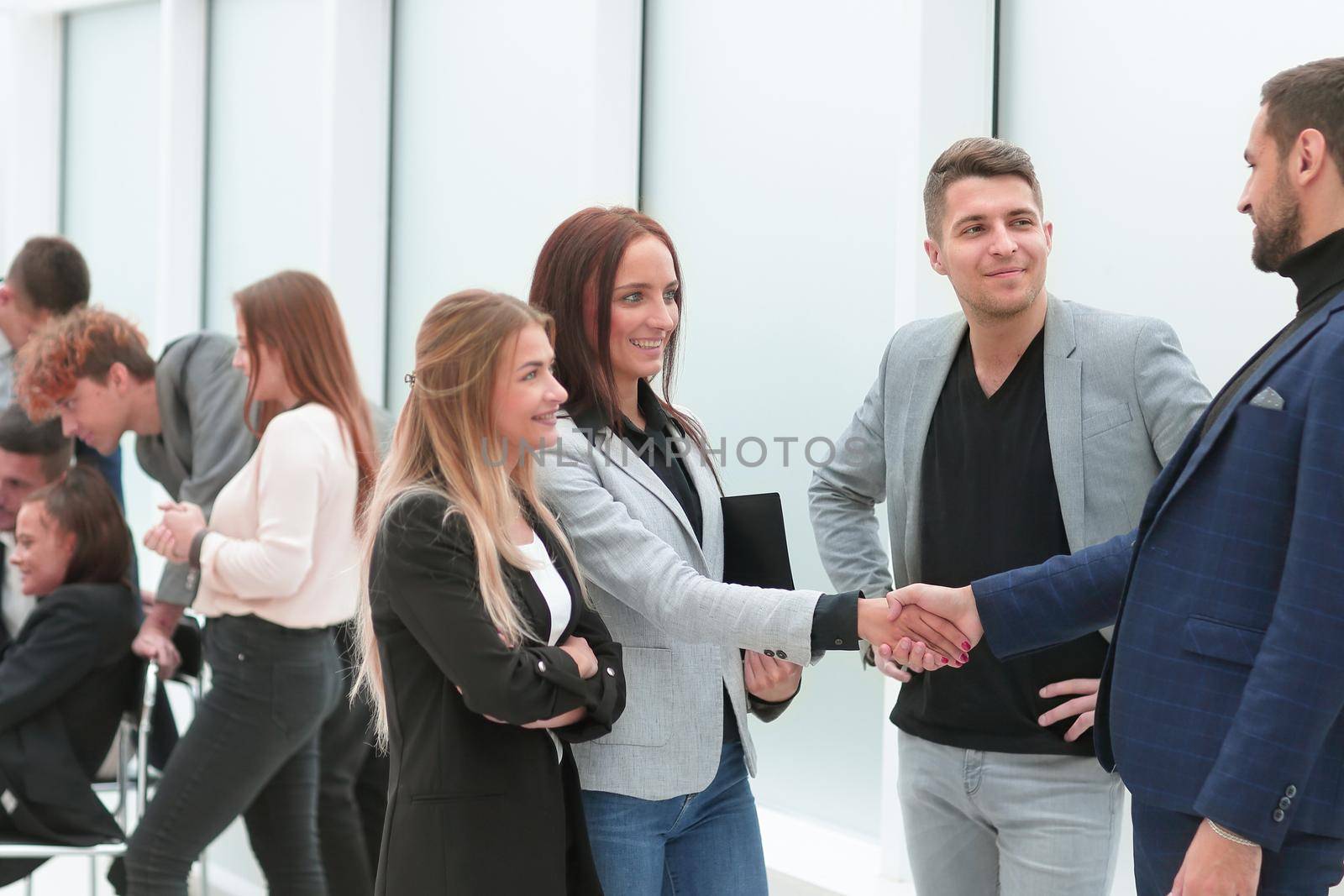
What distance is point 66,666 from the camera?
3.03m

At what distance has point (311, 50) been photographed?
4719 millimetres

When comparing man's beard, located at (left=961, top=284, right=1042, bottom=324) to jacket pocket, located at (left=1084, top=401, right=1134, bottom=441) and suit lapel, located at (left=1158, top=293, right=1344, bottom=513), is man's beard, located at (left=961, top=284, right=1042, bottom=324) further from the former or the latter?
suit lapel, located at (left=1158, top=293, right=1344, bottom=513)

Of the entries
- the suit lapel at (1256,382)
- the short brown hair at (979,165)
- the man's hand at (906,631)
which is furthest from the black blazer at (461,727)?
the short brown hair at (979,165)

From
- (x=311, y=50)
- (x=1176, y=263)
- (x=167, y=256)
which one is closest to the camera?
(x=1176, y=263)

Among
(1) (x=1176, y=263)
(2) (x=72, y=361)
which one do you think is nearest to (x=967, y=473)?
(1) (x=1176, y=263)

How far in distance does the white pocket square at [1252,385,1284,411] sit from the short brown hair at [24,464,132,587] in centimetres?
259

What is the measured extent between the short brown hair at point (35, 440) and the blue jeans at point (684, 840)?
7.31ft

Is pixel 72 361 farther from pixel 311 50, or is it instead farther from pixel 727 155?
pixel 311 50

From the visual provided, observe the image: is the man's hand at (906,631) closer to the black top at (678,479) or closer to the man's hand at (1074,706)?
the black top at (678,479)

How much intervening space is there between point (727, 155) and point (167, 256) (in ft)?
8.38

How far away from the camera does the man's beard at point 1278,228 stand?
1530 mm

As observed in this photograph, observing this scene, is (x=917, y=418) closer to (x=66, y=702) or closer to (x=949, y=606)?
(x=949, y=606)

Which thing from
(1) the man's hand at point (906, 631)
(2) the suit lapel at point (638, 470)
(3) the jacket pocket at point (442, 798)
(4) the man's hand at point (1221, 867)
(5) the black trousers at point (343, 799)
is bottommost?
(5) the black trousers at point (343, 799)

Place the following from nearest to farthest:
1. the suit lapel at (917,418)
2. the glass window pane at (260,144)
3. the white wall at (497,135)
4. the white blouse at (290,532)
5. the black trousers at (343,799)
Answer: the suit lapel at (917,418), the white blouse at (290,532), the black trousers at (343,799), the white wall at (497,135), the glass window pane at (260,144)
